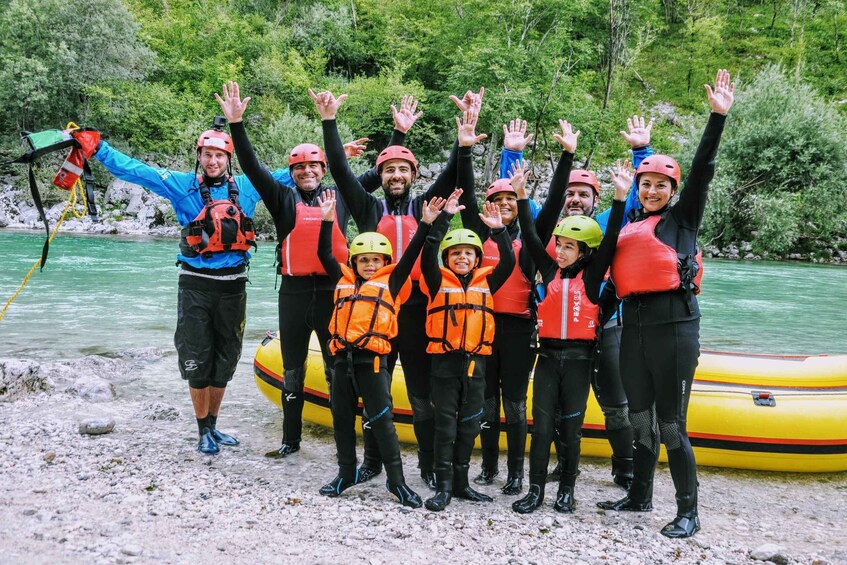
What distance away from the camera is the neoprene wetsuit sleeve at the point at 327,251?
11.6 ft

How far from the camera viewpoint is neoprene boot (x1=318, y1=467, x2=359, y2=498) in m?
3.36

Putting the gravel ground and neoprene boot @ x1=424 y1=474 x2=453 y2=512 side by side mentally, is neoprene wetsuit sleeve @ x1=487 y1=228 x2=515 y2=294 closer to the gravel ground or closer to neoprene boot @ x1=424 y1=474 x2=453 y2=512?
neoprene boot @ x1=424 y1=474 x2=453 y2=512

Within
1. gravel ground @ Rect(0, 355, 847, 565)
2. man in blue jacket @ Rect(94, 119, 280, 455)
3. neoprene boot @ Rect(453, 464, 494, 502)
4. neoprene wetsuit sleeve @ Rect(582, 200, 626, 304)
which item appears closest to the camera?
gravel ground @ Rect(0, 355, 847, 565)

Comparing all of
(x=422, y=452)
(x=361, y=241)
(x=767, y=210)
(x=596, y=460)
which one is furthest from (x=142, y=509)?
(x=767, y=210)

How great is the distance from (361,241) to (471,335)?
828mm

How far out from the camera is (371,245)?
3.37 m

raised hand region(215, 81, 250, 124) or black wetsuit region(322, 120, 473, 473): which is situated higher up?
raised hand region(215, 81, 250, 124)

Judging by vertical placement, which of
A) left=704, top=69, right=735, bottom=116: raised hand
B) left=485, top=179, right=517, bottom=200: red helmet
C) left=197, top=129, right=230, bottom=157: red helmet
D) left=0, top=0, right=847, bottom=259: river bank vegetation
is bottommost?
left=485, top=179, right=517, bottom=200: red helmet

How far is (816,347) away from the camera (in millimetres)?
8922

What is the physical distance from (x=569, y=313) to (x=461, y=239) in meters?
0.75

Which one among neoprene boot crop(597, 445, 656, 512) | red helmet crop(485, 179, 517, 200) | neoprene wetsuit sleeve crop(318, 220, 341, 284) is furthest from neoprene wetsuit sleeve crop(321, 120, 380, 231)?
neoprene boot crop(597, 445, 656, 512)

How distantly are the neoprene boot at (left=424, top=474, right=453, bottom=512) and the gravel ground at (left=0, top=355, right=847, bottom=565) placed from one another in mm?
53

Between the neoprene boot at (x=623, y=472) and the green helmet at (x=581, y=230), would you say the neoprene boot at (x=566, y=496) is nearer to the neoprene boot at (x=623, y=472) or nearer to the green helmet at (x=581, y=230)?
the neoprene boot at (x=623, y=472)

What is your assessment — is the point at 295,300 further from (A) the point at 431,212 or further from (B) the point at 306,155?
(A) the point at 431,212
